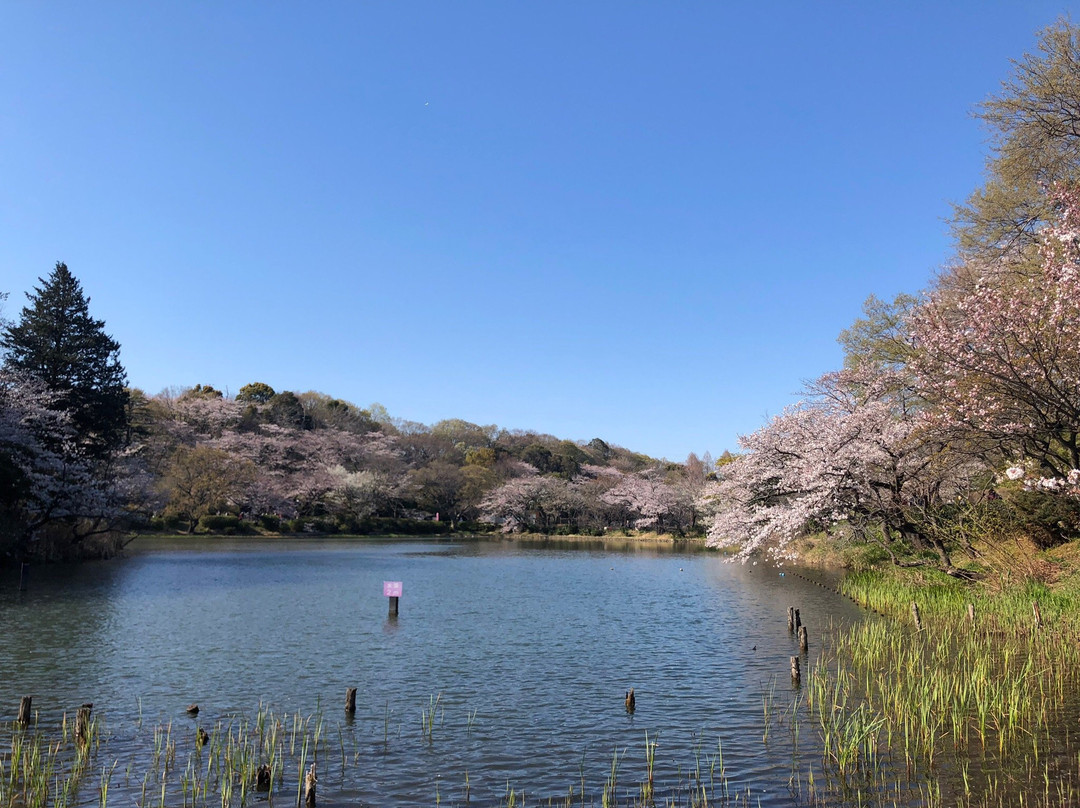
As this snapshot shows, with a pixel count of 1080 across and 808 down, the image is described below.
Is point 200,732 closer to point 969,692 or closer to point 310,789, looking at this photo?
point 310,789

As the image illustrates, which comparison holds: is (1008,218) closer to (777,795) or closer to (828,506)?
(828,506)

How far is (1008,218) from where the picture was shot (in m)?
24.7

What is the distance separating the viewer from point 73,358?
41.7m

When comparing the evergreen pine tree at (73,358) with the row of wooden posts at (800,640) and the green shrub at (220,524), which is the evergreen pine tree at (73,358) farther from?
the row of wooden posts at (800,640)

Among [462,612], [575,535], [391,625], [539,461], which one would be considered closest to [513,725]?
[391,625]

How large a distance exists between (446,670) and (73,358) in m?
37.0

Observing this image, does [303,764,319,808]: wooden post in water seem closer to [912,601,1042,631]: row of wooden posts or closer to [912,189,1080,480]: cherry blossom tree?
[912,189,1080,480]: cherry blossom tree

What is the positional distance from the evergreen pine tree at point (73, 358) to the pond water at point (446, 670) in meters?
13.0

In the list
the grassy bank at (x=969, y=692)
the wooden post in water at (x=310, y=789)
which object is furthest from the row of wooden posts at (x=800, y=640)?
the wooden post in water at (x=310, y=789)

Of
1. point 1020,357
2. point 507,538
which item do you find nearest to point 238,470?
point 507,538

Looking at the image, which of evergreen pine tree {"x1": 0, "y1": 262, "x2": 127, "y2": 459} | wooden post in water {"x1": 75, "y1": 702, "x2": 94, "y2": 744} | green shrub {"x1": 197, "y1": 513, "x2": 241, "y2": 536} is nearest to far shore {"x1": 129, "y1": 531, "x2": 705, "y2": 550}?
green shrub {"x1": 197, "y1": 513, "x2": 241, "y2": 536}

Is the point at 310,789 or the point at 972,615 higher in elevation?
the point at 972,615

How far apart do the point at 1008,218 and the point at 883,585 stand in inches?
519

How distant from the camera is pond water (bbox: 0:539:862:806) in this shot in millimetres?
9805
